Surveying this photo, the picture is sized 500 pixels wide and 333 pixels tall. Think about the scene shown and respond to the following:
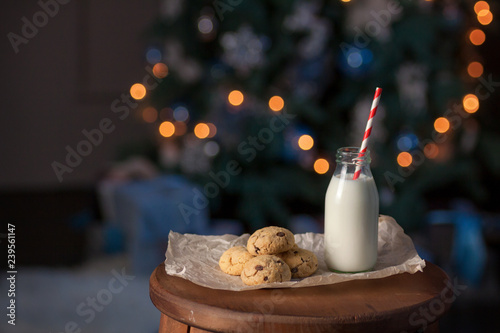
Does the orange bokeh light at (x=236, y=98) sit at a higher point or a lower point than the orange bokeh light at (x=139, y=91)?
higher

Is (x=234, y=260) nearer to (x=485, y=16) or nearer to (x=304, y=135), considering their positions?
(x=304, y=135)

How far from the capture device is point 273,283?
0.98 meters

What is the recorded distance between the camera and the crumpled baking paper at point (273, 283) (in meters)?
1.02

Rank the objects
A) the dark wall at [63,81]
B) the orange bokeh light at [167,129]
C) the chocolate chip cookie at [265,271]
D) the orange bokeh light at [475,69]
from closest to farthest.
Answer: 1. the chocolate chip cookie at [265,271]
2. the orange bokeh light at [475,69]
3. the orange bokeh light at [167,129]
4. the dark wall at [63,81]

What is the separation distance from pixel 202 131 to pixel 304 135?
20.9 inches

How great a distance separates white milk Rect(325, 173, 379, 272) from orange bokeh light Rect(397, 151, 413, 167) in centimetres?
196

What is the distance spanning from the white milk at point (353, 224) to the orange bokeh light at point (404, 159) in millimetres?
1962

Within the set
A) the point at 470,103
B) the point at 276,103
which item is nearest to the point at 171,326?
the point at 276,103

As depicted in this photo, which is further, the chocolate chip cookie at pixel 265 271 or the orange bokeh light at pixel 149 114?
the orange bokeh light at pixel 149 114

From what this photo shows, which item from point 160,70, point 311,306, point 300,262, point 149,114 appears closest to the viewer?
point 311,306

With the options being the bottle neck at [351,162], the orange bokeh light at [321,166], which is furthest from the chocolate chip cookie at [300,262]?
the orange bokeh light at [321,166]

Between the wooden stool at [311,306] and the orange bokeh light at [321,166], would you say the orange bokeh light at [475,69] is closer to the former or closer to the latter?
the orange bokeh light at [321,166]

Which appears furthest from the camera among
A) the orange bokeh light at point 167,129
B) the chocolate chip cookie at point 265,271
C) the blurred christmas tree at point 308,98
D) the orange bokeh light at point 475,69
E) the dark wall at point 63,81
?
the dark wall at point 63,81

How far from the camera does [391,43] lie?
114 inches
